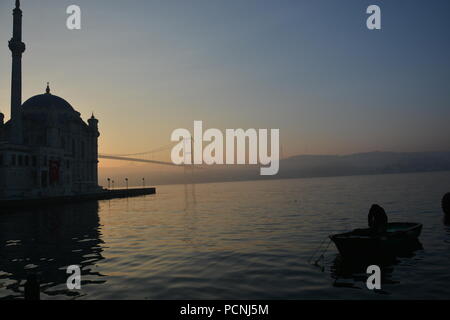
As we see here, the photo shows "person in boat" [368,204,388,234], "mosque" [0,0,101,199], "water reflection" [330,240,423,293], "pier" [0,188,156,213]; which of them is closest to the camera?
"water reflection" [330,240,423,293]

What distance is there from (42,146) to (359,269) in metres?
81.2

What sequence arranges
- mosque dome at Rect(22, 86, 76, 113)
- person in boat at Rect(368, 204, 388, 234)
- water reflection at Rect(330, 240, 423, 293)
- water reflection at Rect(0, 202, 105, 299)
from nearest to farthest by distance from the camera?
water reflection at Rect(0, 202, 105, 299), water reflection at Rect(330, 240, 423, 293), person in boat at Rect(368, 204, 388, 234), mosque dome at Rect(22, 86, 76, 113)

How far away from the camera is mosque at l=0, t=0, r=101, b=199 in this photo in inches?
2975

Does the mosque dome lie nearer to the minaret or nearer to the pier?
the minaret

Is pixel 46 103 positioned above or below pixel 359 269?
above

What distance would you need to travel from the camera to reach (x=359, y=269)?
57.4ft

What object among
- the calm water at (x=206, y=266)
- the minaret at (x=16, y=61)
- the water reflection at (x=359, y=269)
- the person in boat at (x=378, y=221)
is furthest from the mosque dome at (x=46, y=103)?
the water reflection at (x=359, y=269)

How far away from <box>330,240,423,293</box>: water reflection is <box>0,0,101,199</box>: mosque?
72.6 meters

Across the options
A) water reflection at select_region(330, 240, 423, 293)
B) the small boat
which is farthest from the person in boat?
water reflection at select_region(330, 240, 423, 293)

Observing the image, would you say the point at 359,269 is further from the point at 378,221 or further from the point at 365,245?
the point at 378,221

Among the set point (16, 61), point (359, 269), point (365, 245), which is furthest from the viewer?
point (16, 61)

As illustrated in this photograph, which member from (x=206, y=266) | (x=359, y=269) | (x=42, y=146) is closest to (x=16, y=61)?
(x=42, y=146)
